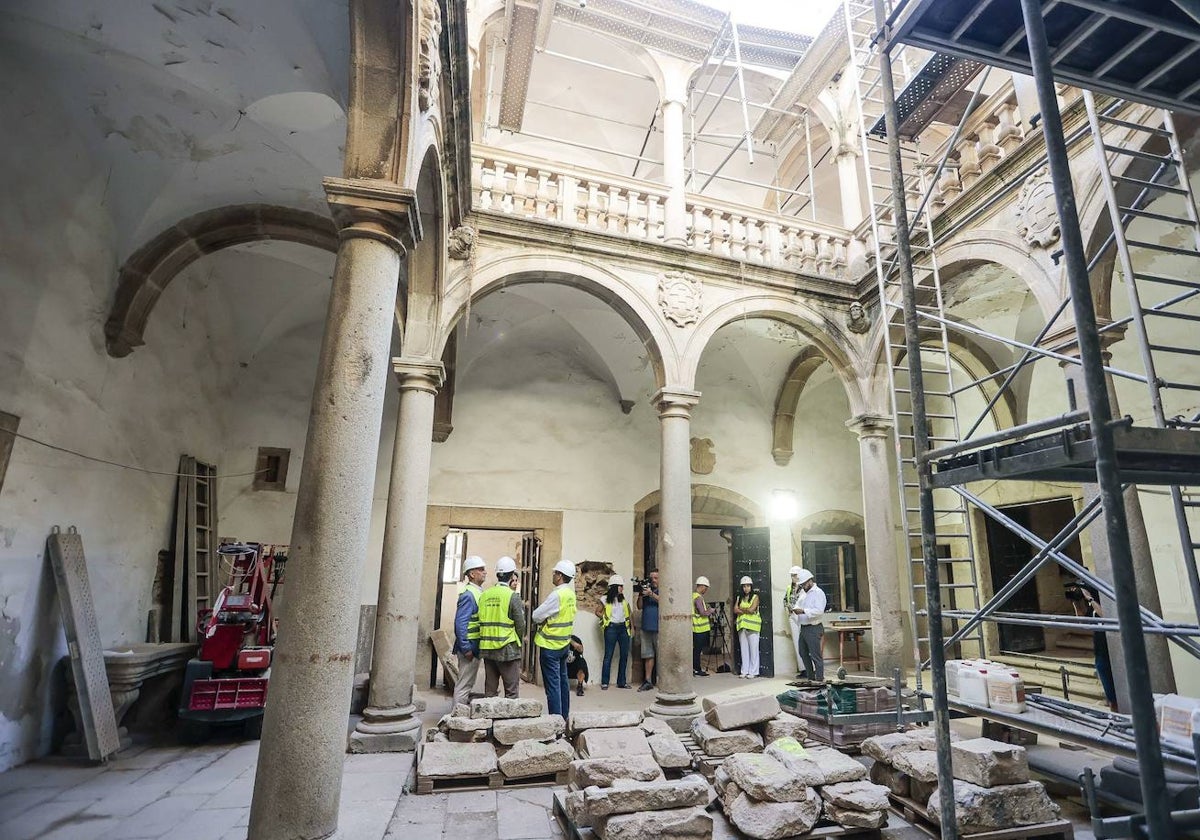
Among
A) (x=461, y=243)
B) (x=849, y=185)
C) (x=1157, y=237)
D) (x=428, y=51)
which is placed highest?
(x=849, y=185)

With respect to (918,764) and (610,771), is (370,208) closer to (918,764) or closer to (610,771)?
(610,771)

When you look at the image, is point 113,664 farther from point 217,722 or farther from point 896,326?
point 896,326

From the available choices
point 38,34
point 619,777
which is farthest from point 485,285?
point 619,777

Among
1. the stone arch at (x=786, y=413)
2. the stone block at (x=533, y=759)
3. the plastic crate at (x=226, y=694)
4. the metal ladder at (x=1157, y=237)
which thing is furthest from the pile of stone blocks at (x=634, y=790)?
the stone arch at (x=786, y=413)

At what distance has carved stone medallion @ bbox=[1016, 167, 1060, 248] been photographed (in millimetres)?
5570

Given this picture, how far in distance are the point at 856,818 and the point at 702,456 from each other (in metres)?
6.99

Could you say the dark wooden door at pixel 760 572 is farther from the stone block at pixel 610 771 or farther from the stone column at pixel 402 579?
the stone block at pixel 610 771

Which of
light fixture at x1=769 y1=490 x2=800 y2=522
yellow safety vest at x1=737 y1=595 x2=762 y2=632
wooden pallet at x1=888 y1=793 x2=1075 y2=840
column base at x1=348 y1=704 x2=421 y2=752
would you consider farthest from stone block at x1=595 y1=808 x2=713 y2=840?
light fixture at x1=769 y1=490 x2=800 y2=522

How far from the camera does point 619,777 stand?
3.88 m

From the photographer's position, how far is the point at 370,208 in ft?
11.0

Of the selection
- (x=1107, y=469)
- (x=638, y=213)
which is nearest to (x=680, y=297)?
(x=638, y=213)

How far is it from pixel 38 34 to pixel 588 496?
7.55 meters

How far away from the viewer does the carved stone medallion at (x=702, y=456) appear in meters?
10.3

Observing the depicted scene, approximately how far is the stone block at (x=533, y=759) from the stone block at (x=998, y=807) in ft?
8.16
